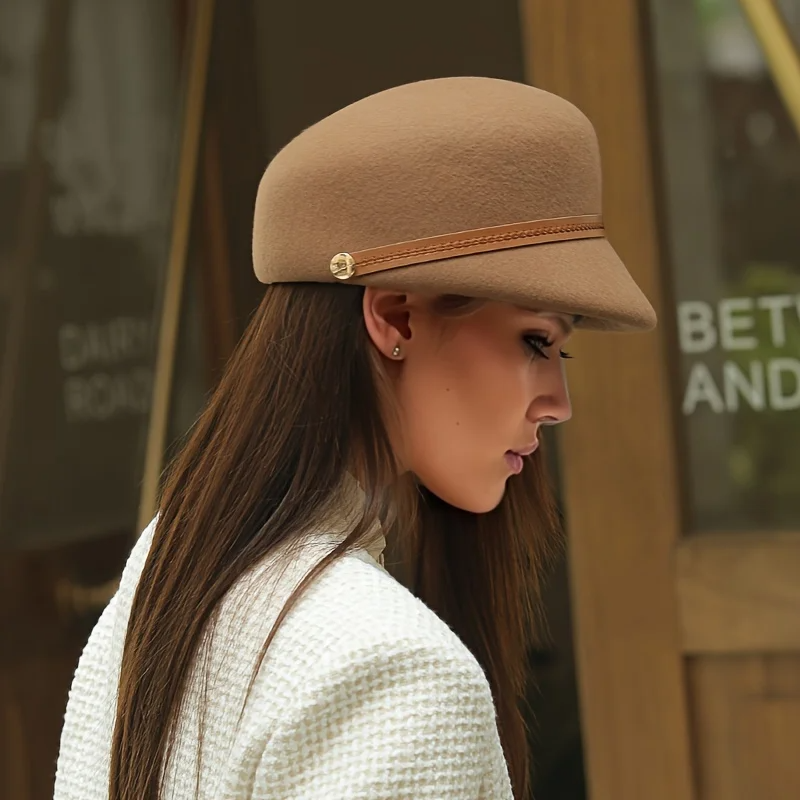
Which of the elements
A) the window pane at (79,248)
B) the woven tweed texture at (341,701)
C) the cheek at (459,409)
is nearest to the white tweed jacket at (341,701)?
the woven tweed texture at (341,701)

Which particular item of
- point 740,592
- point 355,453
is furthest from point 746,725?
point 355,453

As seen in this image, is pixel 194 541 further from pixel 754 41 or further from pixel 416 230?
pixel 754 41

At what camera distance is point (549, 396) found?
856mm

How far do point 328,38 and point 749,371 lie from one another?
1.25 meters

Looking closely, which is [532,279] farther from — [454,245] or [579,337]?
[579,337]

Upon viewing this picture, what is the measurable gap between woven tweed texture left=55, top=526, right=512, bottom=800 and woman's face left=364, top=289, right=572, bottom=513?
13 centimetres

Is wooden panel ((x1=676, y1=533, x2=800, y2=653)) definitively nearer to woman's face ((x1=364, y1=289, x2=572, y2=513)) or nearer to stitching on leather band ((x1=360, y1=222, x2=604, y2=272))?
woman's face ((x1=364, y1=289, x2=572, y2=513))

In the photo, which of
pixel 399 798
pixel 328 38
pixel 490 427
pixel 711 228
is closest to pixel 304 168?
pixel 490 427

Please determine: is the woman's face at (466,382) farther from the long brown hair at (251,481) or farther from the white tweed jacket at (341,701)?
the white tweed jacket at (341,701)

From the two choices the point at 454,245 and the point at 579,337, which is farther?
the point at 579,337

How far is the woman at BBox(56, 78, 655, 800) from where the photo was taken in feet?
2.16

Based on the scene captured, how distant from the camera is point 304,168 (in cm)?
79

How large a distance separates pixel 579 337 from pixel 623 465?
18 cm

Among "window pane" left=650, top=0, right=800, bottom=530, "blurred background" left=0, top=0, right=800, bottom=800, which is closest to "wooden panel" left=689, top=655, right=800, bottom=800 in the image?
"blurred background" left=0, top=0, right=800, bottom=800
